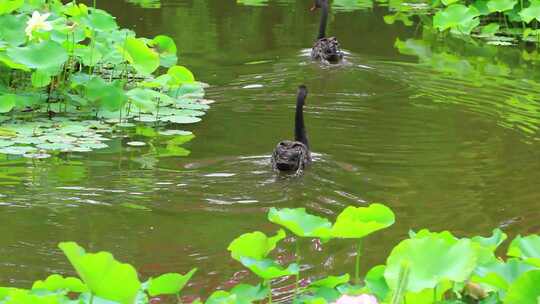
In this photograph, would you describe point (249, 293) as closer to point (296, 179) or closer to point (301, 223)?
point (301, 223)

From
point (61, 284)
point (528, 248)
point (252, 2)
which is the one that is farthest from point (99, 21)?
point (252, 2)

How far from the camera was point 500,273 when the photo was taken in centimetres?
301

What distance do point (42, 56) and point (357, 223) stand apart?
17.2ft

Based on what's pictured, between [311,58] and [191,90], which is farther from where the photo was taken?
[311,58]

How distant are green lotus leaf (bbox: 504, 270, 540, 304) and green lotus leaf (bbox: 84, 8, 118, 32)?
249 inches

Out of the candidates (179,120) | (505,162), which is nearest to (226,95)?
(179,120)

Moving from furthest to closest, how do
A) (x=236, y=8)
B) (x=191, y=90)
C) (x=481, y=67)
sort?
(x=236, y=8) < (x=481, y=67) < (x=191, y=90)

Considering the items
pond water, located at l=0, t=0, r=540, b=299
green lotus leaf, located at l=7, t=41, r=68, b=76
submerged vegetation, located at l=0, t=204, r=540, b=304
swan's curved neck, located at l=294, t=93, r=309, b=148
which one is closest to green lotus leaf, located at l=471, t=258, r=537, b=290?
submerged vegetation, located at l=0, t=204, r=540, b=304

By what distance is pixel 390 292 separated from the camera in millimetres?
2977

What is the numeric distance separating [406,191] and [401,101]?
2.88m

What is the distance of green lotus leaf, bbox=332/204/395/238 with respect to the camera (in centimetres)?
313

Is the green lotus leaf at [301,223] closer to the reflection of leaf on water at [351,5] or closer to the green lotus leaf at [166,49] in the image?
the green lotus leaf at [166,49]

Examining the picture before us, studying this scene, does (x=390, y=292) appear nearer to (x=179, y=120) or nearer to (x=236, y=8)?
(x=179, y=120)

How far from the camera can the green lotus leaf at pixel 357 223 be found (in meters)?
3.13
